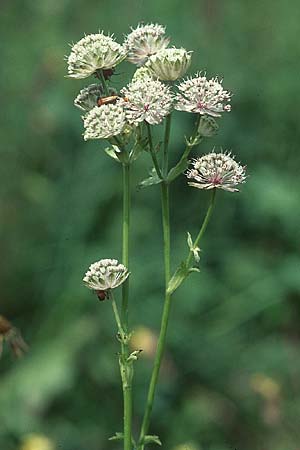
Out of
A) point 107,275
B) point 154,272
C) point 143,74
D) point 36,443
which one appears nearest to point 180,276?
point 107,275

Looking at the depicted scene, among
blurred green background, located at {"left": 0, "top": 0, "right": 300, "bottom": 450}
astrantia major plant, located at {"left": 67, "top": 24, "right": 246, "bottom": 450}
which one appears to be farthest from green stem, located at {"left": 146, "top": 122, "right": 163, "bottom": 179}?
blurred green background, located at {"left": 0, "top": 0, "right": 300, "bottom": 450}

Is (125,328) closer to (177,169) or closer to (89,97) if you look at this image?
(177,169)

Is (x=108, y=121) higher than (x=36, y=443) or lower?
higher

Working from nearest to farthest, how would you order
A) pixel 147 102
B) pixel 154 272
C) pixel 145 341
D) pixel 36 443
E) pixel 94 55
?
pixel 147 102
pixel 94 55
pixel 36 443
pixel 145 341
pixel 154 272

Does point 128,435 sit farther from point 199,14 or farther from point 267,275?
point 199,14

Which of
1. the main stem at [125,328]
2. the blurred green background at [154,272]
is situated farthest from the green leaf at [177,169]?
the blurred green background at [154,272]

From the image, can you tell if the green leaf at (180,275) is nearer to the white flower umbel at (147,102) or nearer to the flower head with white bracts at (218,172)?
the flower head with white bracts at (218,172)
